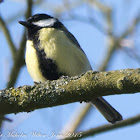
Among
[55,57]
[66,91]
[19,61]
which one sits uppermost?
[66,91]

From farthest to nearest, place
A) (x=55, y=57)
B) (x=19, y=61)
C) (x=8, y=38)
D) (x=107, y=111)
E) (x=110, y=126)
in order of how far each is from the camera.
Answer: (x=8, y=38) → (x=19, y=61) → (x=107, y=111) → (x=55, y=57) → (x=110, y=126)

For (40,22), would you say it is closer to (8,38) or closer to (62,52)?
(8,38)

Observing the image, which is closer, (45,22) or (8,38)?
(45,22)

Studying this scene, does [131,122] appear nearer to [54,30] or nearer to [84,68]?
[84,68]

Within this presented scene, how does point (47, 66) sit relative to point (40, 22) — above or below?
below

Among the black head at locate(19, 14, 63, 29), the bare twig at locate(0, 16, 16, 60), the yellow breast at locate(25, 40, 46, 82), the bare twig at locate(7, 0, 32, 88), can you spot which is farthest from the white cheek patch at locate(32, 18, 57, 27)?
the bare twig at locate(0, 16, 16, 60)

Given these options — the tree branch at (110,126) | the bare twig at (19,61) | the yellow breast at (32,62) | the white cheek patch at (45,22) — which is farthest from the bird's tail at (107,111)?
the white cheek patch at (45,22)

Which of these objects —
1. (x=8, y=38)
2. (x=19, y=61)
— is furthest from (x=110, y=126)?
(x=8, y=38)

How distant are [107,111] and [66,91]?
47.2 inches

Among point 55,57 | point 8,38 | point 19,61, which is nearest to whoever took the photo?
point 55,57

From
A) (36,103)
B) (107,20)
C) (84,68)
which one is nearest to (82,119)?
(84,68)

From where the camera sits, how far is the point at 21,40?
10.9 ft

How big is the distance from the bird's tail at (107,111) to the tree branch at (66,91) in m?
1.03

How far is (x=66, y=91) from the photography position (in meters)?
1.87
